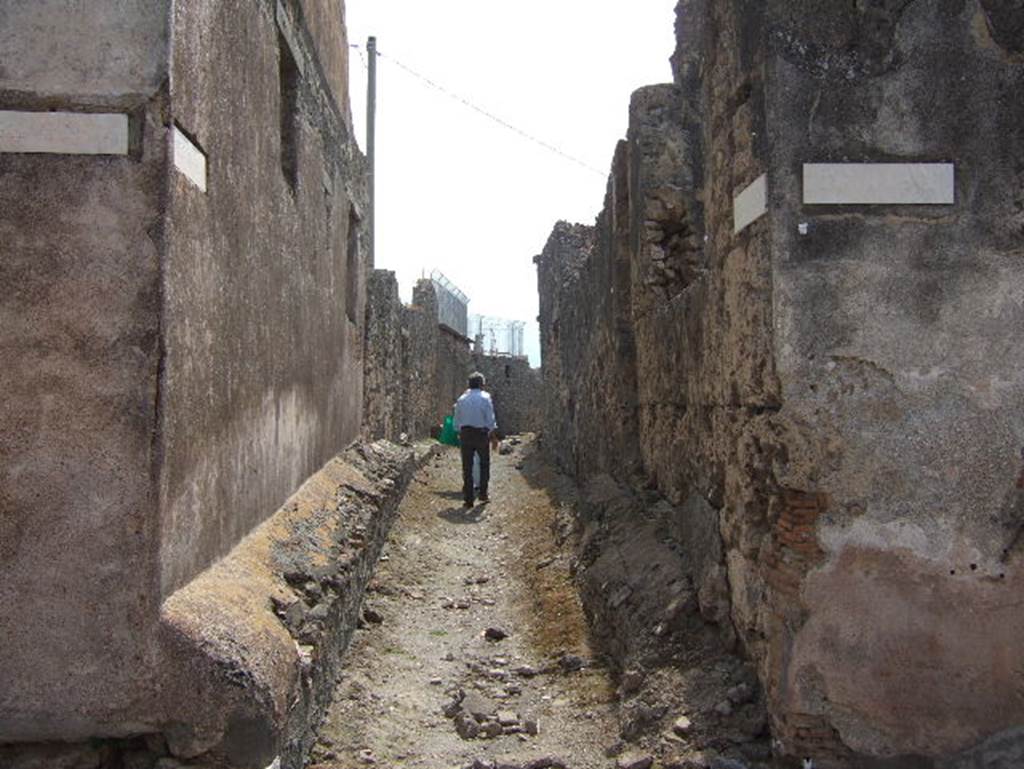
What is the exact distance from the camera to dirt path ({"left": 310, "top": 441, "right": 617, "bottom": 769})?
3.79m

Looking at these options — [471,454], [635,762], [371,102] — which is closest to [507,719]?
[635,762]

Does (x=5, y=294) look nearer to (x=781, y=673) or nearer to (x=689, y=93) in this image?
(x=781, y=673)

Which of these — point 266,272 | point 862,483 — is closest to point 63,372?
point 266,272

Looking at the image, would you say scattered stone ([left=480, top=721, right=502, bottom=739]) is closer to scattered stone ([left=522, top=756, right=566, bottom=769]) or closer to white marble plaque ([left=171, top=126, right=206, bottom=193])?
scattered stone ([left=522, top=756, right=566, bottom=769])

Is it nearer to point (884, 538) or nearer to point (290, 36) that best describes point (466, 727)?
point (884, 538)

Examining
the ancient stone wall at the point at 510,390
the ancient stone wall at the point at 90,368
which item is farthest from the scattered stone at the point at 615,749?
the ancient stone wall at the point at 510,390

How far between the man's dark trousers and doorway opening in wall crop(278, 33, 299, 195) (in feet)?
16.8

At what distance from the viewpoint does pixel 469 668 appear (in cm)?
484

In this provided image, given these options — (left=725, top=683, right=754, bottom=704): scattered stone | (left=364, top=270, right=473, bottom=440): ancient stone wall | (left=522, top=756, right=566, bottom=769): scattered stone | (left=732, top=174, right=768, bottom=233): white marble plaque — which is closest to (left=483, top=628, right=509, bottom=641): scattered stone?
(left=522, top=756, right=566, bottom=769): scattered stone

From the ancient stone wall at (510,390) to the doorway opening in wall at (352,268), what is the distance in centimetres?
1832

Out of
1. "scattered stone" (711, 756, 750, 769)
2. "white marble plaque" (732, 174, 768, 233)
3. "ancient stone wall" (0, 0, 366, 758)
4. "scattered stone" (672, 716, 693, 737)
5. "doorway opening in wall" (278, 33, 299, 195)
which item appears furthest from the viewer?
"doorway opening in wall" (278, 33, 299, 195)

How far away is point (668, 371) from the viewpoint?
220 inches

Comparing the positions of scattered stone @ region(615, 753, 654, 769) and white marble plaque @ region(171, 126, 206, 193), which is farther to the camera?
scattered stone @ region(615, 753, 654, 769)

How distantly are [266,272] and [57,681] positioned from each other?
7.29ft
